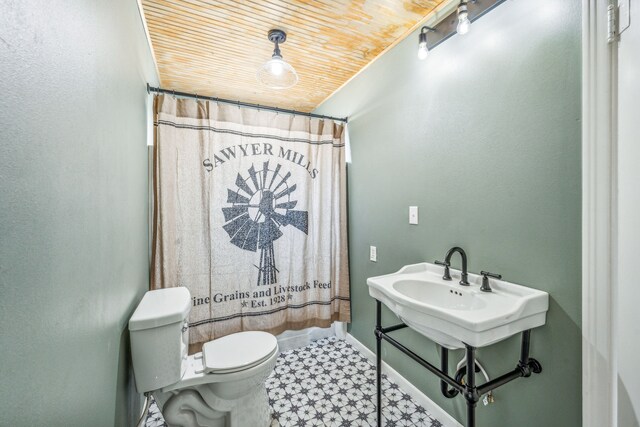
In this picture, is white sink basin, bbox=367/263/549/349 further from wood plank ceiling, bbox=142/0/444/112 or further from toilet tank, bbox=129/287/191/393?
wood plank ceiling, bbox=142/0/444/112

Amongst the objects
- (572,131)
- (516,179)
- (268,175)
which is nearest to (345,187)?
(268,175)

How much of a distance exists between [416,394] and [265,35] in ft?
8.28

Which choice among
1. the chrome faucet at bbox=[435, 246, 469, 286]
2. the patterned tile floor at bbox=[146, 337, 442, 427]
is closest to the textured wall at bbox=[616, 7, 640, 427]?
the chrome faucet at bbox=[435, 246, 469, 286]

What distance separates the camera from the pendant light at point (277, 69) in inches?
68.2

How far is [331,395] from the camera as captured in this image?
1.72m

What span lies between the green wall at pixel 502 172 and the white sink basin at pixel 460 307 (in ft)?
0.28

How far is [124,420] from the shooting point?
1.15 metres

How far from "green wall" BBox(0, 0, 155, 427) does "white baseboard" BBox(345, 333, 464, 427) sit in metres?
1.58

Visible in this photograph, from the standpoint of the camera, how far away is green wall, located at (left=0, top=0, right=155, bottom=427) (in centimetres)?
47

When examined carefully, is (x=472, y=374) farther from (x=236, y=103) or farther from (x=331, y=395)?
(x=236, y=103)

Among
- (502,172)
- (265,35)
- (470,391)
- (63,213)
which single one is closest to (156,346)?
(63,213)

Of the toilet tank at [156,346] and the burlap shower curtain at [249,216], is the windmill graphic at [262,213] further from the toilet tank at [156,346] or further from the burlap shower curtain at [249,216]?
the toilet tank at [156,346]

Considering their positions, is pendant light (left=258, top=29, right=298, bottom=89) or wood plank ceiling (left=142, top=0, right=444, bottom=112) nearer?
wood plank ceiling (left=142, top=0, right=444, bottom=112)

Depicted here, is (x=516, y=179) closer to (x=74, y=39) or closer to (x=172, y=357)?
(x=74, y=39)
